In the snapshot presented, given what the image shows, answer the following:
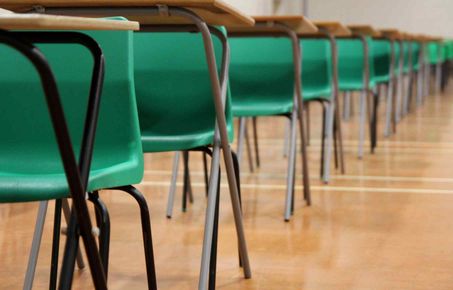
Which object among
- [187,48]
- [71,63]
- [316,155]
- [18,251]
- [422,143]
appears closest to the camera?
[71,63]

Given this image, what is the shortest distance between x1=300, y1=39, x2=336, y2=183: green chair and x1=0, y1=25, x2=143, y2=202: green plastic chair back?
97.5 inches

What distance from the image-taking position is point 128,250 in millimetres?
2775

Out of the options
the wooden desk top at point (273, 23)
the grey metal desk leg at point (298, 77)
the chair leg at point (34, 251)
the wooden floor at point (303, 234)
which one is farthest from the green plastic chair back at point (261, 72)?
the chair leg at point (34, 251)

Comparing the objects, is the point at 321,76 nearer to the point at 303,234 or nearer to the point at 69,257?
the point at 303,234

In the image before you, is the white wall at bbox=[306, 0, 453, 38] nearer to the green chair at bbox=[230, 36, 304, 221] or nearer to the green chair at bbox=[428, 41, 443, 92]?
the green chair at bbox=[428, 41, 443, 92]

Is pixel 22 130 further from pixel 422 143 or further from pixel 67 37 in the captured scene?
pixel 422 143

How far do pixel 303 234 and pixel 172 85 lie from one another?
83cm

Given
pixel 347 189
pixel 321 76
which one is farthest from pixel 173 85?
pixel 321 76

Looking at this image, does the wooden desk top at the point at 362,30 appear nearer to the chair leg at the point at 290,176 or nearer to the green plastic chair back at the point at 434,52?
the chair leg at the point at 290,176

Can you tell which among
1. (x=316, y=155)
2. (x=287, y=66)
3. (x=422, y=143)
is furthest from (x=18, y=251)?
(x=422, y=143)

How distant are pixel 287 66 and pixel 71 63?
193 cm

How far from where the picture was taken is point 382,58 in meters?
6.33

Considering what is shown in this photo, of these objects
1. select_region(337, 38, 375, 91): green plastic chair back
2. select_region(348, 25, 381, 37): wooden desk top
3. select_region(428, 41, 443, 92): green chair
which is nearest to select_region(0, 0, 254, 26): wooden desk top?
select_region(348, 25, 381, 37): wooden desk top

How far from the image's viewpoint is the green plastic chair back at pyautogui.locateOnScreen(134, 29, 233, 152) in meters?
2.46
